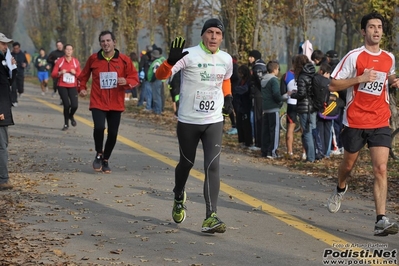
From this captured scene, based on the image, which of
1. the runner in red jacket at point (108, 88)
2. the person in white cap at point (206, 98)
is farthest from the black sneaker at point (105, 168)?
the person in white cap at point (206, 98)

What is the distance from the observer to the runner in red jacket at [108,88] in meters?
12.5

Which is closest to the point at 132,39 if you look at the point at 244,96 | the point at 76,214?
the point at 244,96

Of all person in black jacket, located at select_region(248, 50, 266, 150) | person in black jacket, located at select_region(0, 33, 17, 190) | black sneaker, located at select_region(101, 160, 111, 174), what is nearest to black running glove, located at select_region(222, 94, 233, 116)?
person in black jacket, located at select_region(0, 33, 17, 190)

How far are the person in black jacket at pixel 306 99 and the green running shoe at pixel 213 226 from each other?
638cm

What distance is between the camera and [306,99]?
47.3 ft

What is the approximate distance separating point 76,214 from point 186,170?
1432mm

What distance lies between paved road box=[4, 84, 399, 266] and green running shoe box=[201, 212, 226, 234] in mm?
85

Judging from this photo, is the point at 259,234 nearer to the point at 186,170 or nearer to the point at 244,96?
the point at 186,170

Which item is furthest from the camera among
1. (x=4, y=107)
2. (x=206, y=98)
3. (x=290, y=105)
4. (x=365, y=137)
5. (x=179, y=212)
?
(x=290, y=105)

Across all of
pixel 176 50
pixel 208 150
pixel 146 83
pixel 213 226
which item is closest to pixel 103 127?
pixel 208 150

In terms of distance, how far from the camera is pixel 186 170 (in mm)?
8570

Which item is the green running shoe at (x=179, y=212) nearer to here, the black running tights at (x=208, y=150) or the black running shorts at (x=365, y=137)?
the black running tights at (x=208, y=150)

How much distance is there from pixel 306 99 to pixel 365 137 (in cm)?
598

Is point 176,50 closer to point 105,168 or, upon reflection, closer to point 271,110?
point 105,168
